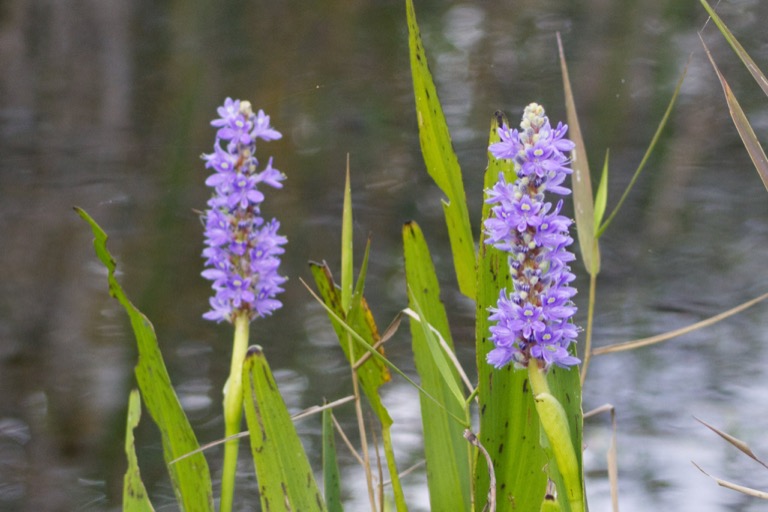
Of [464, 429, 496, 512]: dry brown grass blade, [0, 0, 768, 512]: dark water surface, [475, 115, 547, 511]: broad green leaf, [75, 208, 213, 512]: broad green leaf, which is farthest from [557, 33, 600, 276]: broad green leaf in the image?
[0, 0, 768, 512]: dark water surface

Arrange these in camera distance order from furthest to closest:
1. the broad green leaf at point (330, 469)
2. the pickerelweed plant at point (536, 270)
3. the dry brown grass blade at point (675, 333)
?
the broad green leaf at point (330, 469)
the dry brown grass blade at point (675, 333)
the pickerelweed plant at point (536, 270)

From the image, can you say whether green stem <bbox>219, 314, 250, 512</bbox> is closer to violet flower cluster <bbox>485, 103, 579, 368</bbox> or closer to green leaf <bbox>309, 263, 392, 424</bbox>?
green leaf <bbox>309, 263, 392, 424</bbox>

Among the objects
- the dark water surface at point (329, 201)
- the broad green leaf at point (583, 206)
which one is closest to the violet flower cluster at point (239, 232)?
the broad green leaf at point (583, 206)

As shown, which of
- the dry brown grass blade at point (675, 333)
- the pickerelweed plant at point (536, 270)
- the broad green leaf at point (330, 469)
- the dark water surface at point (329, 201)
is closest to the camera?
the pickerelweed plant at point (536, 270)

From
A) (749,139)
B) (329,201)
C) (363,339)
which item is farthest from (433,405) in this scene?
(329,201)

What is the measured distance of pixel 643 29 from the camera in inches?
122

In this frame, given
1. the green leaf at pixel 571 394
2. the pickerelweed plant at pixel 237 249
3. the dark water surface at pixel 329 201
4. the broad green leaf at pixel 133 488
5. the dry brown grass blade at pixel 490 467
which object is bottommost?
the dark water surface at pixel 329 201

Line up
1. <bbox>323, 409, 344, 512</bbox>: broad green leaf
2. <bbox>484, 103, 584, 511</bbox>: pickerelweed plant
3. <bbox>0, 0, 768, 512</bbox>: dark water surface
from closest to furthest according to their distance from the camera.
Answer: <bbox>484, 103, 584, 511</bbox>: pickerelweed plant → <bbox>323, 409, 344, 512</bbox>: broad green leaf → <bbox>0, 0, 768, 512</bbox>: dark water surface

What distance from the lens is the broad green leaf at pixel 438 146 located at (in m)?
0.70

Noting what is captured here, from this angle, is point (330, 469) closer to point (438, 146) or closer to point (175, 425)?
point (175, 425)

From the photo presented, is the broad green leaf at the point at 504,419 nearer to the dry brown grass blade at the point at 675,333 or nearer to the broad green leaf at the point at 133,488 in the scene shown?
the dry brown grass blade at the point at 675,333

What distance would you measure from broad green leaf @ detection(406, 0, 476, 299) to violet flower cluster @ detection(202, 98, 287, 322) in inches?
4.8

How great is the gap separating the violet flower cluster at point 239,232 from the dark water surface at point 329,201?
31.4 inches

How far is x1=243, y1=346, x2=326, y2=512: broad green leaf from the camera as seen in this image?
1.99 feet
